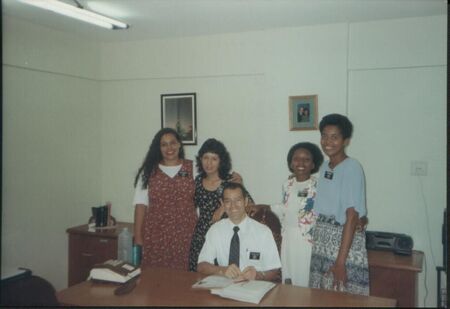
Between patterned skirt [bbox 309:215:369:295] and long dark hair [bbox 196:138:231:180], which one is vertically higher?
long dark hair [bbox 196:138:231:180]

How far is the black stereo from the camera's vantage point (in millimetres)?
3020

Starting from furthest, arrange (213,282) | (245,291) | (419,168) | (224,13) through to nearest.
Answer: (419,168) → (224,13) → (213,282) → (245,291)

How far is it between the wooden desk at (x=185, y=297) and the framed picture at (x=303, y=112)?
167cm

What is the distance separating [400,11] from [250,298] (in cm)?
219

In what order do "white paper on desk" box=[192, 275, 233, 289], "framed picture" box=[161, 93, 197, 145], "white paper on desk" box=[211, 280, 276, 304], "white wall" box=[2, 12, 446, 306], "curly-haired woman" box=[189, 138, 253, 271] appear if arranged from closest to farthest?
"white paper on desk" box=[211, 280, 276, 304], "white paper on desk" box=[192, 275, 233, 289], "curly-haired woman" box=[189, 138, 253, 271], "white wall" box=[2, 12, 446, 306], "framed picture" box=[161, 93, 197, 145]

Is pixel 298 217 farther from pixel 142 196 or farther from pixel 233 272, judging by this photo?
pixel 142 196

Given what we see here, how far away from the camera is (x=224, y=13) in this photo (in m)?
3.06

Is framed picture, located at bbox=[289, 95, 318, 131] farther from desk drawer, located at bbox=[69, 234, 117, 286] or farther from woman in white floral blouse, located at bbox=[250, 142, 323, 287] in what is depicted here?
desk drawer, located at bbox=[69, 234, 117, 286]

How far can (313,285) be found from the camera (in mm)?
2545

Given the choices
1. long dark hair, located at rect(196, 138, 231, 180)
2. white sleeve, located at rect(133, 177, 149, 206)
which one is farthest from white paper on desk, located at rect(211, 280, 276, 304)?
white sleeve, located at rect(133, 177, 149, 206)

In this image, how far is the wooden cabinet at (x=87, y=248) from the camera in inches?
143

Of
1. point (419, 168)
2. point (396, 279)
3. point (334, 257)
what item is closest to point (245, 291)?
point (334, 257)

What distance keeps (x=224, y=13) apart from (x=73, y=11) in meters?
1.06

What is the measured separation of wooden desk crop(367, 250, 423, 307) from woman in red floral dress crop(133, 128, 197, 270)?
4.10 ft
